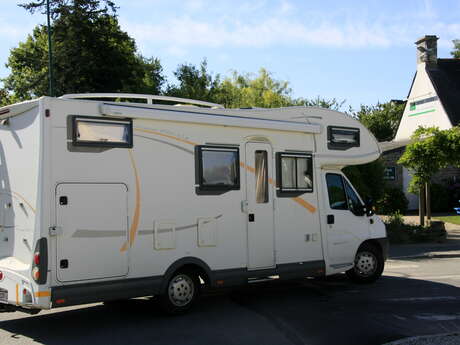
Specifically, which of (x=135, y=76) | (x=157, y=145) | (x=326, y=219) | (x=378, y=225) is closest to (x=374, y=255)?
(x=378, y=225)

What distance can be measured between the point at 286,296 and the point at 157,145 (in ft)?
11.7

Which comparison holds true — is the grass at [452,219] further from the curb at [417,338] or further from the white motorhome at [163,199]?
the curb at [417,338]

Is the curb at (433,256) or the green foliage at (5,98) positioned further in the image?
the green foliage at (5,98)

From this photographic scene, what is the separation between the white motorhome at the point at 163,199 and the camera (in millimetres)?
6836

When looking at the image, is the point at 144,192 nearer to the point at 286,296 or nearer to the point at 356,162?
the point at 286,296

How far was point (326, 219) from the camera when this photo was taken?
9516mm

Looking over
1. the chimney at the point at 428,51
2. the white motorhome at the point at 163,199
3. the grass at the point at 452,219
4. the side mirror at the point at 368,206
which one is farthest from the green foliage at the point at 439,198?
the white motorhome at the point at 163,199

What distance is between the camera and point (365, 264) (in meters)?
10.3

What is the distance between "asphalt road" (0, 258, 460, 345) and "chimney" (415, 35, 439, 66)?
99.4 ft

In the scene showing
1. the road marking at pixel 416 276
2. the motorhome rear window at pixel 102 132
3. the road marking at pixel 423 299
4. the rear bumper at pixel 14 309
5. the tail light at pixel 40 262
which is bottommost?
the road marking at pixel 423 299

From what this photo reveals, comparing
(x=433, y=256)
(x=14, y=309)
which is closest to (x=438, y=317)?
(x=14, y=309)

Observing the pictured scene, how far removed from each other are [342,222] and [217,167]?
276cm

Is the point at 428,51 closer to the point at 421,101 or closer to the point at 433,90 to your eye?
the point at 433,90

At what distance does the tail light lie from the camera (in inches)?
259
